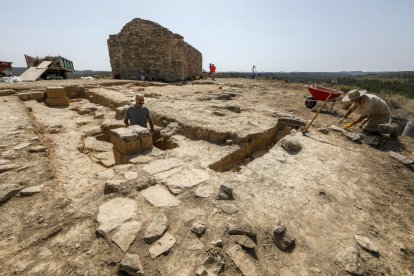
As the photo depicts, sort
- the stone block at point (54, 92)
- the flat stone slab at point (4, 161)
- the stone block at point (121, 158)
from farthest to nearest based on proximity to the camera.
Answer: the stone block at point (54, 92) → the stone block at point (121, 158) → the flat stone slab at point (4, 161)

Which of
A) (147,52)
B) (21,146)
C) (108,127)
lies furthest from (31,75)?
(21,146)

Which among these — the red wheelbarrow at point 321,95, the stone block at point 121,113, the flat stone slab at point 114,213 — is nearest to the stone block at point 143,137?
the flat stone slab at point 114,213

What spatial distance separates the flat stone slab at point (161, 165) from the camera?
3152 millimetres

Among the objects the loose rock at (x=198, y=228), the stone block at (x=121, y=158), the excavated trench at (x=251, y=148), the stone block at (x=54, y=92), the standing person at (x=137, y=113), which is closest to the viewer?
the loose rock at (x=198, y=228)

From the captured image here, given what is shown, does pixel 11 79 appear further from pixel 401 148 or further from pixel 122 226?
pixel 401 148

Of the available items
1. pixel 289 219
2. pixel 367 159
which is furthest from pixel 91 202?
pixel 367 159

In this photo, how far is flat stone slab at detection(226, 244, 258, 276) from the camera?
1810 millimetres

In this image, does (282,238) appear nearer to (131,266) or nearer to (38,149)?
(131,266)

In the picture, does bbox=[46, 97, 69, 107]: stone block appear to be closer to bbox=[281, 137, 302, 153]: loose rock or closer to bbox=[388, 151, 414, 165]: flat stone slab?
bbox=[281, 137, 302, 153]: loose rock

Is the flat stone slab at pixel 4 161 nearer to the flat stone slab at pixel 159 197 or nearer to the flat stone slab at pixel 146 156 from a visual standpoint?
the flat stone slab at pixel 146 156

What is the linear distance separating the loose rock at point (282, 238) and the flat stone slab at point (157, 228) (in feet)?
3.51

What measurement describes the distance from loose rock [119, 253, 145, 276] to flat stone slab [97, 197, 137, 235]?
0.40 m

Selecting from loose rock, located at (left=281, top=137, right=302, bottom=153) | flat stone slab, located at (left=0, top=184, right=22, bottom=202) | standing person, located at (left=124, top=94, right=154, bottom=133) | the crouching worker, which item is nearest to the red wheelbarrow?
the crouching worker

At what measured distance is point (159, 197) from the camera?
257 centimetres
